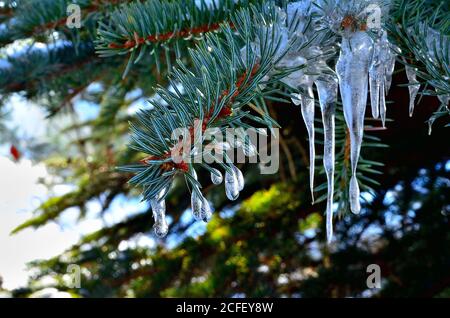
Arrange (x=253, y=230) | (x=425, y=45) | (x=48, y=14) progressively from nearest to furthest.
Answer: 1. (x=425, y=45)
2. (x=48, y=14)
3. (x=253, y=230)

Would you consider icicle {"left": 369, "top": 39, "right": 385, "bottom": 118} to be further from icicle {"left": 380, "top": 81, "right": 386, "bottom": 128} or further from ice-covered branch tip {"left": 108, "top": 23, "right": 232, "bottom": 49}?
ice-covered branch tip {"left": 108, "top": 23, "right": 232, "bottom": 49}

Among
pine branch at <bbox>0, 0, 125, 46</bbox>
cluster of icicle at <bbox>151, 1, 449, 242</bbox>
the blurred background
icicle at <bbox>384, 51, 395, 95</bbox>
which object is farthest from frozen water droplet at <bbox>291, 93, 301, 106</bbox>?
the blurred background

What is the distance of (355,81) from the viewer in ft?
1.90

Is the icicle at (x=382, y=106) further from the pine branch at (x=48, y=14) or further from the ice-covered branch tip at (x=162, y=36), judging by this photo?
the pine branch at (x=48, y=14)

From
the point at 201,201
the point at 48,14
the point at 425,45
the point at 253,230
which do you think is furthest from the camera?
the point at 253,230

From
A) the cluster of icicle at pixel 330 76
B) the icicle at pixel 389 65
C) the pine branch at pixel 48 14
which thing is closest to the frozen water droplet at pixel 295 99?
the cluster of icicle at pixel 330 76

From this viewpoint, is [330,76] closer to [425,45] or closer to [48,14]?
[425,45]

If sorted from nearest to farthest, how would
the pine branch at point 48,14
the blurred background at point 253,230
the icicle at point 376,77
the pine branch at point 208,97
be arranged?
the pine branch at point 208,97 < the icicle at point 376,77 < the pine branch at point 48,14 < the blurred background at point 253,230

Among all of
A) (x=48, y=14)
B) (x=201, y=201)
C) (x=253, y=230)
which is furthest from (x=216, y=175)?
(x=253, y=230)

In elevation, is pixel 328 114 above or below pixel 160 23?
below

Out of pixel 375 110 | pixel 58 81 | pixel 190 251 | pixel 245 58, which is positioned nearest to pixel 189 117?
pixel 245 58

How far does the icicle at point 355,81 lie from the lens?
578 millimetres

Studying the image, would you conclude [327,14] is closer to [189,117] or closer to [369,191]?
[189,117]

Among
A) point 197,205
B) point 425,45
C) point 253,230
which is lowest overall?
point 253,230
